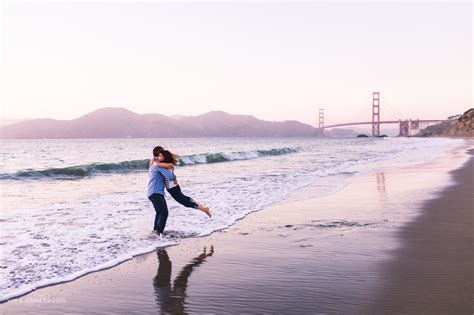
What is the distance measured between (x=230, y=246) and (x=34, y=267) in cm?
234

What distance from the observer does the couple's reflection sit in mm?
3937

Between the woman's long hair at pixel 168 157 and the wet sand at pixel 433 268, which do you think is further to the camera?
the woman's long hair at pixel 168 157

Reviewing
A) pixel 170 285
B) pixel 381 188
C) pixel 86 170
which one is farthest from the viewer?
pixel 86 170

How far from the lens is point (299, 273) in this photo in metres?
4.84

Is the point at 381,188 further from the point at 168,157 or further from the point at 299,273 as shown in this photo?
the point at 299,273

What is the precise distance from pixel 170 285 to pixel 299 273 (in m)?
1.29

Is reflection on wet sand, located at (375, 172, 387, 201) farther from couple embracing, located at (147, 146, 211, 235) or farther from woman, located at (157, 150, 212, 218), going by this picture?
couple embracing, located at (147, 146, 211, 235)

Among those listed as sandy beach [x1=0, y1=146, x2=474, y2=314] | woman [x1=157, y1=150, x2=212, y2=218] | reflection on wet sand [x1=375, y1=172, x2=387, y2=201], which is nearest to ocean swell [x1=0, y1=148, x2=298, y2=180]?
reflection on wet sand [x1=375, y1=172, x2=387, y2=201]

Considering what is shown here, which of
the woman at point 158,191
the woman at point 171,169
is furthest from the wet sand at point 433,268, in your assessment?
the woman at point 158,191

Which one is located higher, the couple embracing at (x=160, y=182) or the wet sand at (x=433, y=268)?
the couple embracing at (x=160, y=182)

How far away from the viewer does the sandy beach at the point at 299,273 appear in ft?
12.9

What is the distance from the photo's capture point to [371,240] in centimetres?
639

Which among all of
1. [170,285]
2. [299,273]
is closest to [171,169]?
[170,285]

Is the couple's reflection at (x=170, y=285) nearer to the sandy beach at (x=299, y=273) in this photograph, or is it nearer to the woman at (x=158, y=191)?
the sandy beach at (x=299, y=273)
